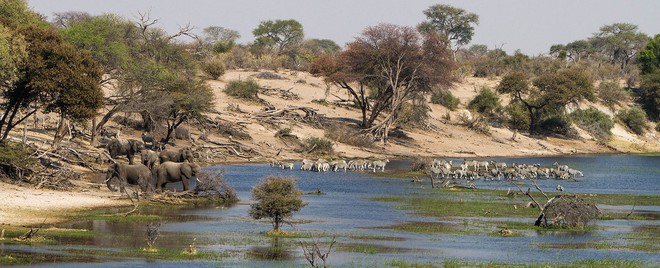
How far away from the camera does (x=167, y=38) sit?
69250 millimetres

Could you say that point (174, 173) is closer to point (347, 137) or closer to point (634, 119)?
point (347, 137)

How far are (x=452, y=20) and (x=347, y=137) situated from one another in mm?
59522

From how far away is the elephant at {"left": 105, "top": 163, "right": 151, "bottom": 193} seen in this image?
36.8 meters

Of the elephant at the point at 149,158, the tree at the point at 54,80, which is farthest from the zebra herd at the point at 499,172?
the tree at the point at 54,80

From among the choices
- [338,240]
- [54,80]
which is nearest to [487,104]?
[54,80]

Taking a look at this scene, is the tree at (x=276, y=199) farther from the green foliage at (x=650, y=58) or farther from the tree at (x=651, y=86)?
the green foliage at (x=650, y=58)

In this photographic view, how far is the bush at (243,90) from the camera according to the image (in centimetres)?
7681

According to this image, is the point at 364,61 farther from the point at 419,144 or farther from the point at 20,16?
the point at 20,16

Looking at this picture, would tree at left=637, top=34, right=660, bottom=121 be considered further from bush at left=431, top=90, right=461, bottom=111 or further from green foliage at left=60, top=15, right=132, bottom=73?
green foliage at left=60, top=15, right=132, bottom=73

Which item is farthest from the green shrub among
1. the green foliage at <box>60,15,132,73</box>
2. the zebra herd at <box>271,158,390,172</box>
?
the green foliage at <box>60,15,132,73</box>

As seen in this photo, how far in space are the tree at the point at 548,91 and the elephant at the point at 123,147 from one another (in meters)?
47.5

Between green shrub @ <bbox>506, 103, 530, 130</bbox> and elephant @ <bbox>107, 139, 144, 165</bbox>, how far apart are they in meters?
45.4

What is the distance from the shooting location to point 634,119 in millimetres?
100938

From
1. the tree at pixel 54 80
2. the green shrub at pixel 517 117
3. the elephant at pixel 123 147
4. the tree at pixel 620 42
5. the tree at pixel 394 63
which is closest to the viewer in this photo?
the tree at pixel 54 80
